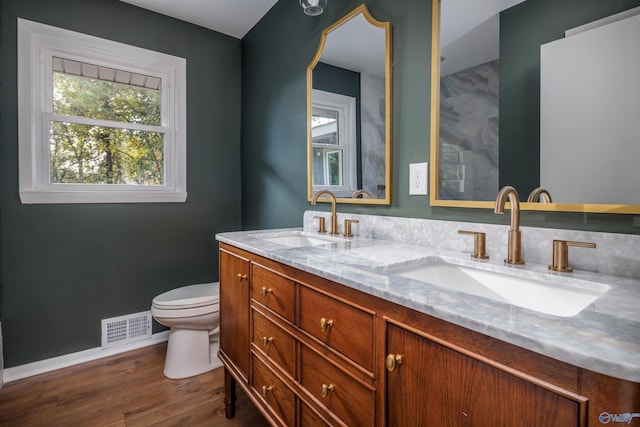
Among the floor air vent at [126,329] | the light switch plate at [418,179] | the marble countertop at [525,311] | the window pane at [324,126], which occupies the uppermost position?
the window pane at [324,126]

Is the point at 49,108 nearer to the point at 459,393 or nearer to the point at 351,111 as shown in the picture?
the point at 351,111

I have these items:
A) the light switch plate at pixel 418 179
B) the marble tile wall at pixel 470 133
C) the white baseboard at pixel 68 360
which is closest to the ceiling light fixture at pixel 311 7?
the marble tile wall at pixel 470 133

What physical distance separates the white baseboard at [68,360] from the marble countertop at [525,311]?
6.47 feet

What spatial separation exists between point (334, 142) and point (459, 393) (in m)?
1.46

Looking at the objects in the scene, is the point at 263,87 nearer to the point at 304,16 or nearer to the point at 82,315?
the point at 304,16

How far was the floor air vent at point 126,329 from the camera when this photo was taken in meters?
2.29

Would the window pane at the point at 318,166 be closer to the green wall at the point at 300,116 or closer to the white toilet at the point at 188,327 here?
the green wall at the point at 300,116

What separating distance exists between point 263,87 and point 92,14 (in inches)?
48.3

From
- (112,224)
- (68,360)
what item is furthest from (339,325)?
(68,360)

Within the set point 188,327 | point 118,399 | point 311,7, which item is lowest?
point 118,399

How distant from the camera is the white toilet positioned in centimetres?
193

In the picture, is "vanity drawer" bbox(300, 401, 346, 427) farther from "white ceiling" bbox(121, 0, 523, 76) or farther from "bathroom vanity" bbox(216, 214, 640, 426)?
"white ceiling" bbox(121, 0, 523, 76)

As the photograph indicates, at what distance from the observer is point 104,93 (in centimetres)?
231

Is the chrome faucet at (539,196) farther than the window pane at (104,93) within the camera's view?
No
